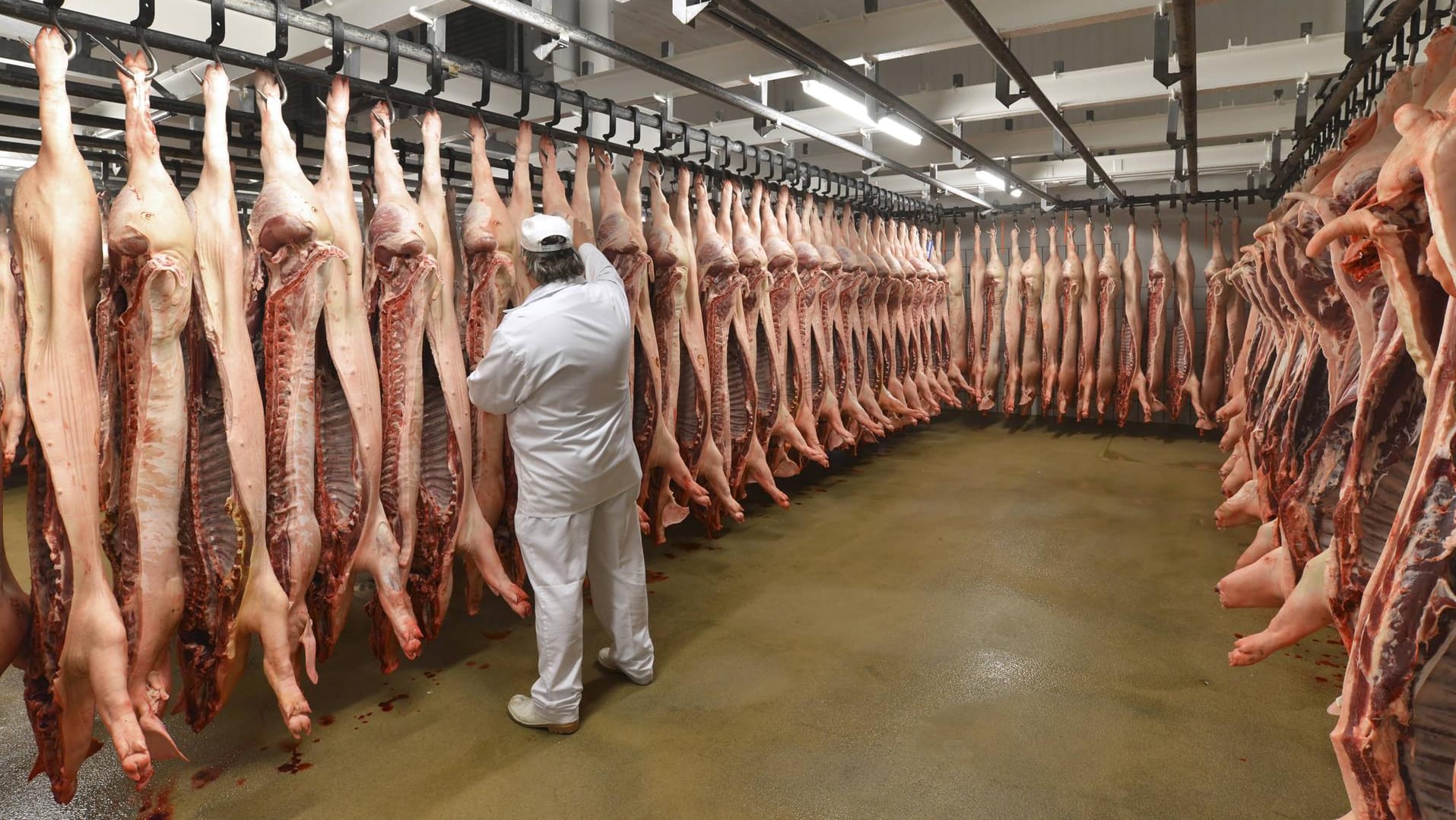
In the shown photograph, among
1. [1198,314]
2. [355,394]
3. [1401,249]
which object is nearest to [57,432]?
[355,394]

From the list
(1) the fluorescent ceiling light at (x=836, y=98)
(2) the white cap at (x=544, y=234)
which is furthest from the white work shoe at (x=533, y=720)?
(1) the fluorescent ceiling light at (x=836, y=98)

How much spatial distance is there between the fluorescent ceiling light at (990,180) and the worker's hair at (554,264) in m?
5.03

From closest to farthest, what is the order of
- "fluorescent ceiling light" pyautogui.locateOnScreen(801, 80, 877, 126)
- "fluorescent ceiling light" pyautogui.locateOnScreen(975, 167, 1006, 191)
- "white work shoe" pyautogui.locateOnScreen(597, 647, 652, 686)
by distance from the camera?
"white work shoe" pyautogui.locateOnScreen(597, 647, 652, 686) < "fluorescent ceiling light" pyautogui.locateOnScreen(801, 80, 877, 126) < "fluorescent ceiling light" pyautogui.locateOnScreen(975, 167, 1006, 191)

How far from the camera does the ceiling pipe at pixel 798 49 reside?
2.83 metres

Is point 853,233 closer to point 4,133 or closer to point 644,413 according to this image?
point 644,413

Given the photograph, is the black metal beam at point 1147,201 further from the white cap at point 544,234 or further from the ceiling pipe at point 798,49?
the white cap at point 544,234

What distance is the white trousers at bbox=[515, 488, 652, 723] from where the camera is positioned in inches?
120

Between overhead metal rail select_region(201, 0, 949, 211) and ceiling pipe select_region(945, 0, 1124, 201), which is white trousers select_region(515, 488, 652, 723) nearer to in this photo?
overhead metal rail select_region(201, 0, 949, 211)

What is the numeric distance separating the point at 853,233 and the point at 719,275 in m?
2.21

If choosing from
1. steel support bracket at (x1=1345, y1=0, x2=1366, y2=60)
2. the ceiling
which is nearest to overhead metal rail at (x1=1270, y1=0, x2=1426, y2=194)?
steel support bracket at (x1=1345, y1=0, x2=1366, y2=60)

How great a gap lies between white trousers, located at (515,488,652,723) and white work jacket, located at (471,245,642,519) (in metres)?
0.09

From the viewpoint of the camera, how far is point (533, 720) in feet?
10.0

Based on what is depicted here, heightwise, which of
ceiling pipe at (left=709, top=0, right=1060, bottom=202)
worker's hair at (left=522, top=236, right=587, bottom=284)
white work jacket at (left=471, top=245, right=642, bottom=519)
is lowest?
white work jacket at (left=471, top=245, right=642, bottom=519)

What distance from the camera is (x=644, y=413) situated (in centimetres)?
428
